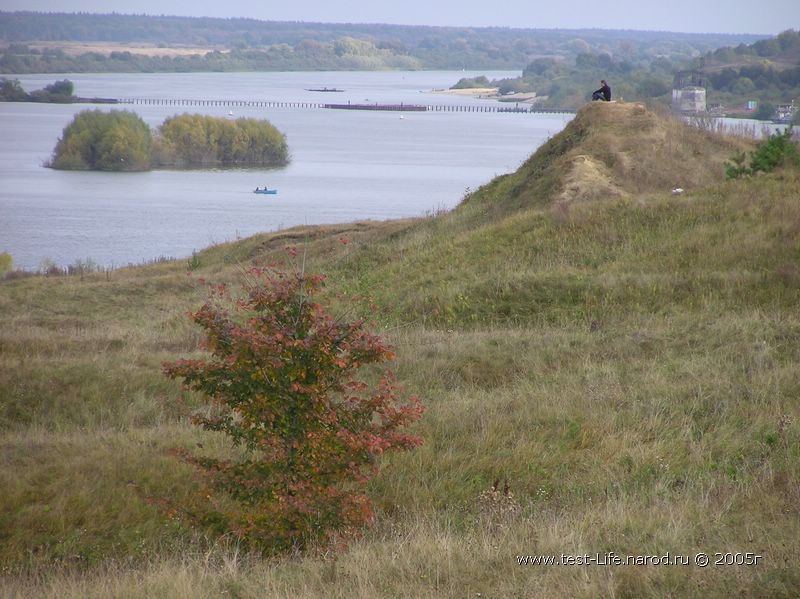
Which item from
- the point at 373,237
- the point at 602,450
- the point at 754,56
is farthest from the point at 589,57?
the point at 602,450

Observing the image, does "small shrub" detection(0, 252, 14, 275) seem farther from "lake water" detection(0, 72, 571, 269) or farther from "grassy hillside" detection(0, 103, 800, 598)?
"grassy hillside" detection(0, 103, 800, 598)

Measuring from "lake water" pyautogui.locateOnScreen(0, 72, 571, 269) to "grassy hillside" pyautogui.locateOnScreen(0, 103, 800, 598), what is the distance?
2292cm

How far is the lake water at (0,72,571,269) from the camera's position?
168ft

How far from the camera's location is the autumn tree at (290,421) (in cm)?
593

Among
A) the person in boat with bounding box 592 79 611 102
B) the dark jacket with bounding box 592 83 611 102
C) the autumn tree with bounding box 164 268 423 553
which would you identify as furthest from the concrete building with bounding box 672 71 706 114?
the autumn tree with bounding box 164 268 423 553

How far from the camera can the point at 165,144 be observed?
89.8 metres

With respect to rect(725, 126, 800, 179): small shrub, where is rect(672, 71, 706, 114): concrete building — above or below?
above

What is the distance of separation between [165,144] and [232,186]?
50.7 feet

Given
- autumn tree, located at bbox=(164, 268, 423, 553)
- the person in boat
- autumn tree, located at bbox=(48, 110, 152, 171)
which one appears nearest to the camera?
autumn tree, located at bbox=(164, 268, 423, 553)

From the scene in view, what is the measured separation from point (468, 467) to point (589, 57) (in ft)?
443

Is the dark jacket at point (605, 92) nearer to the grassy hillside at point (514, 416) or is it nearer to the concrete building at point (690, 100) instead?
the grassy hillside at point (514, 416)

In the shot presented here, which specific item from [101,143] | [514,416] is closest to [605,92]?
[514,416]

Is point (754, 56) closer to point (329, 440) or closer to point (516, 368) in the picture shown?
point (516, 368)

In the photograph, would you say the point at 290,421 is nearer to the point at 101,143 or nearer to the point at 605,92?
the point at 605,92
